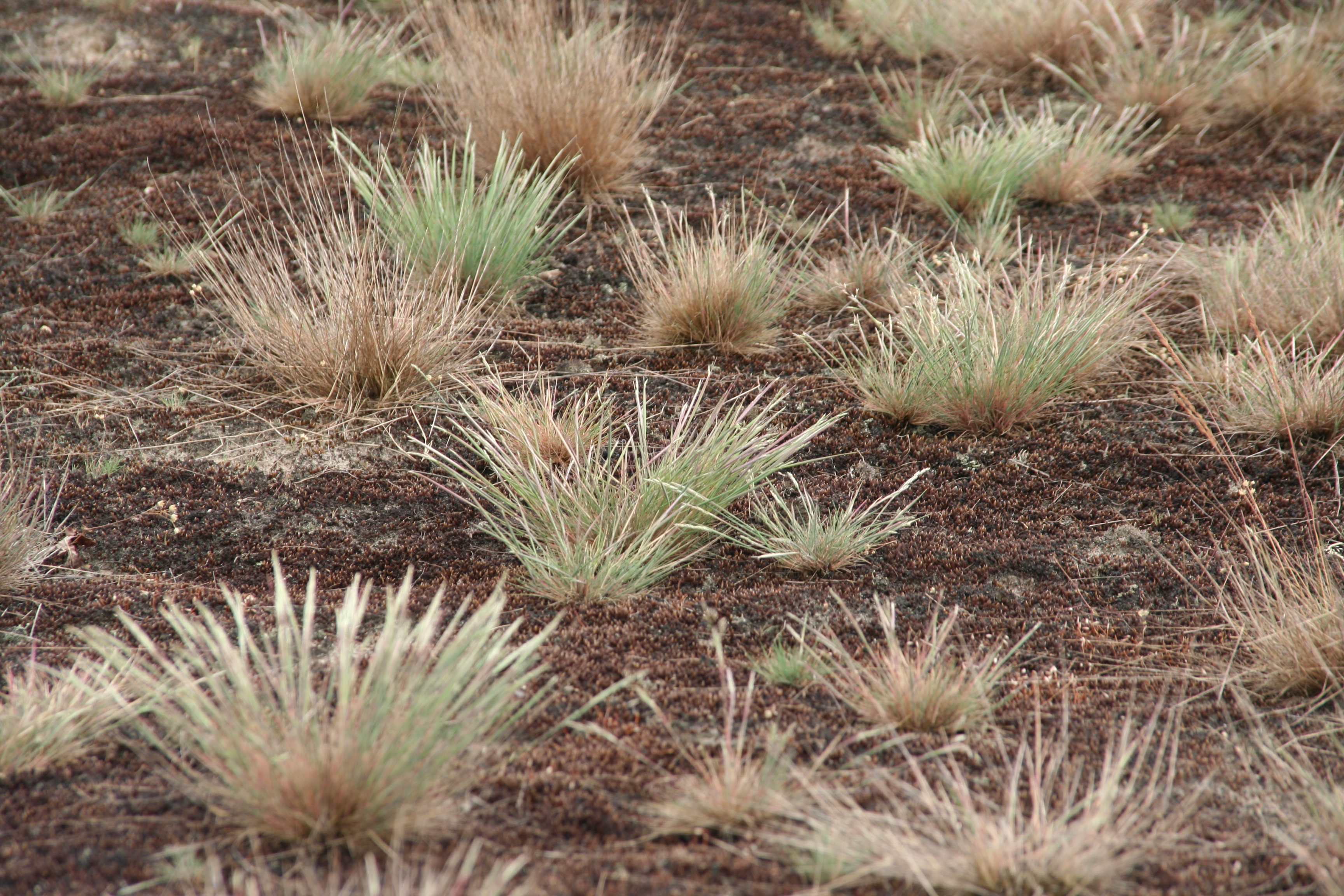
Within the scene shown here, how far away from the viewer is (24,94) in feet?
16.1

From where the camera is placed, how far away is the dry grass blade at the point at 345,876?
151cm

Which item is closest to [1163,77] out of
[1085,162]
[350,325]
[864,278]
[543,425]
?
[1085,162]

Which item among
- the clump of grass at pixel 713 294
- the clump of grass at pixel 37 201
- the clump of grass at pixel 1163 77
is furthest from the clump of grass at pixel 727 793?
the clump of grass at pixel 1163 77

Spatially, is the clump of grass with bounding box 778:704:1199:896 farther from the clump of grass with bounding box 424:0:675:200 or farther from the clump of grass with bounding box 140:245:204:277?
the clump of grass with bounding box 140:245:204:277

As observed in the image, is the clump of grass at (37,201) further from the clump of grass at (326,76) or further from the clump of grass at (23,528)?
the clump of grass at (23,528)

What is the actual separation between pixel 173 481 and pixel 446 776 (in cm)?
154

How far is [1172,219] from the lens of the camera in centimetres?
416

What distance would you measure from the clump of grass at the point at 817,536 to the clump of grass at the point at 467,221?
132 centimetres

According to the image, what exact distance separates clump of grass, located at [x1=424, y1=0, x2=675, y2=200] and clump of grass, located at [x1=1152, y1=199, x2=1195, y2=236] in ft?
6.99

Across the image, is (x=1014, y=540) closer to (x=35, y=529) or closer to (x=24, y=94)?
(x=35, y=529)

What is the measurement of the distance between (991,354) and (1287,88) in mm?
3080

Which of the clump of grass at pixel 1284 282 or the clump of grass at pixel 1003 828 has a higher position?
the clump of grass at pixel 1284 282

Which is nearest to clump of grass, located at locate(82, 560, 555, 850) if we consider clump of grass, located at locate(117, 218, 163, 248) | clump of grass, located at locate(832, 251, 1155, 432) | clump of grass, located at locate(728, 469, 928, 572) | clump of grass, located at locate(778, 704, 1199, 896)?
clump of grass, located at locate(778, 704, 1199, 896)

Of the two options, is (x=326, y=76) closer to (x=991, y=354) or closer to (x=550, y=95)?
(x=550, y=95)
